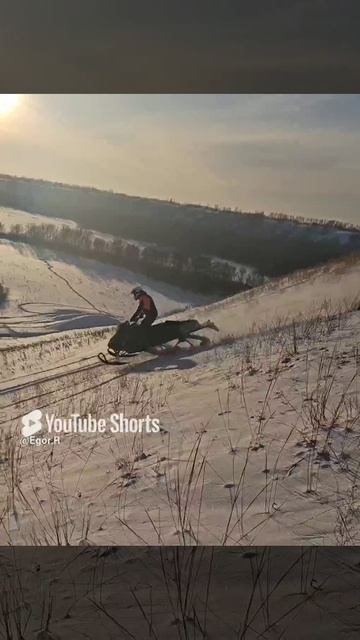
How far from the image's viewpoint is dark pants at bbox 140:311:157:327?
2.73 m

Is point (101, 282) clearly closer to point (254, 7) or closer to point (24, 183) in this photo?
point (24, 183)

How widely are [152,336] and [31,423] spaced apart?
2.04 ft

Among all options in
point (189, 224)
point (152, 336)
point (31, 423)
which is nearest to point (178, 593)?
point (31, 423)

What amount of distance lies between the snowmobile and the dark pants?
0.01m

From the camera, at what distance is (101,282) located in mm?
2752

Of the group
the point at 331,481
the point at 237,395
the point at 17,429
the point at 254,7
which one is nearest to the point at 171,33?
the point at 254,7

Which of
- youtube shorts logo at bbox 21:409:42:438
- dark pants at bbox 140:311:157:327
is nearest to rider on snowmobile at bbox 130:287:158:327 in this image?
dark pants at bbox 140:311:157:327

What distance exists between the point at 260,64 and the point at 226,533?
1.90 meters

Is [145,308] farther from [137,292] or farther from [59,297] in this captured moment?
[59,297]

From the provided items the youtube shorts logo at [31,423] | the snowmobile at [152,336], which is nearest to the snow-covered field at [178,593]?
the youtube shorts logo at [31,423]

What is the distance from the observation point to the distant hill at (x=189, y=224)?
8.73 ft

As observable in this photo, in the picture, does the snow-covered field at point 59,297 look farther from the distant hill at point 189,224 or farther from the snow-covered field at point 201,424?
the distant hill at point 189,224

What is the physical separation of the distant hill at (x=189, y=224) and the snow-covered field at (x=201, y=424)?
0.40 feet

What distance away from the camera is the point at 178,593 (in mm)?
2752
